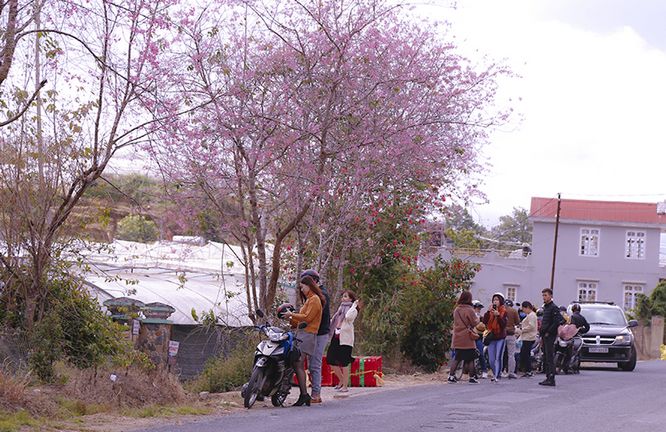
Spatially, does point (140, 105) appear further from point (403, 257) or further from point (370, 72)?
point (403, 257)

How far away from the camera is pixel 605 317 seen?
28812 mm

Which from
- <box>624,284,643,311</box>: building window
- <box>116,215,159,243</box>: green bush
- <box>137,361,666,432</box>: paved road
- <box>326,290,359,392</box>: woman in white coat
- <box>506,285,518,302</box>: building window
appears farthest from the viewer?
<box>506,285,518,302</box>: building window

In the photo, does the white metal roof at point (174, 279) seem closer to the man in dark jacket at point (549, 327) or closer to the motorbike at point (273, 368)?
the man in dark jacket at point (549, 327)

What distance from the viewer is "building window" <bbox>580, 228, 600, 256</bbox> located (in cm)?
5788

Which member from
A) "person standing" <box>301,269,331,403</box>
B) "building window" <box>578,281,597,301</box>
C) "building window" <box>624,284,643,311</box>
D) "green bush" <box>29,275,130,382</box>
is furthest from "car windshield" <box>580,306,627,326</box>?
"building window" <box>624,284,643,311</box>

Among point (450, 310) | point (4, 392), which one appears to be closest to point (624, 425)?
point (4, 392)

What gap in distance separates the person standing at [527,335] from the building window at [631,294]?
36495 mm

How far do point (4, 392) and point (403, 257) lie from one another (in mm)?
13992

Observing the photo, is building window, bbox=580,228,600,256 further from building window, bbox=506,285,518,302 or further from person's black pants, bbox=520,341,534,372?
person's black pants, bbox=520,341,534,372

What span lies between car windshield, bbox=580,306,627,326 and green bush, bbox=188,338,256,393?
1262 centimetres

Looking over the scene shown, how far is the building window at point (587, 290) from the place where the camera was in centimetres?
5738

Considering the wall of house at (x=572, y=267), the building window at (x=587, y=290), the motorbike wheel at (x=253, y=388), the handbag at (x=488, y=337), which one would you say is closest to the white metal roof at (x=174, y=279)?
the handbag at (x=488, y=337)

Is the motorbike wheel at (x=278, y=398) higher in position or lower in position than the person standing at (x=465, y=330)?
lower

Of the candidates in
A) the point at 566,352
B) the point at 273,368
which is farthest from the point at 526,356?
the point at 273,368
